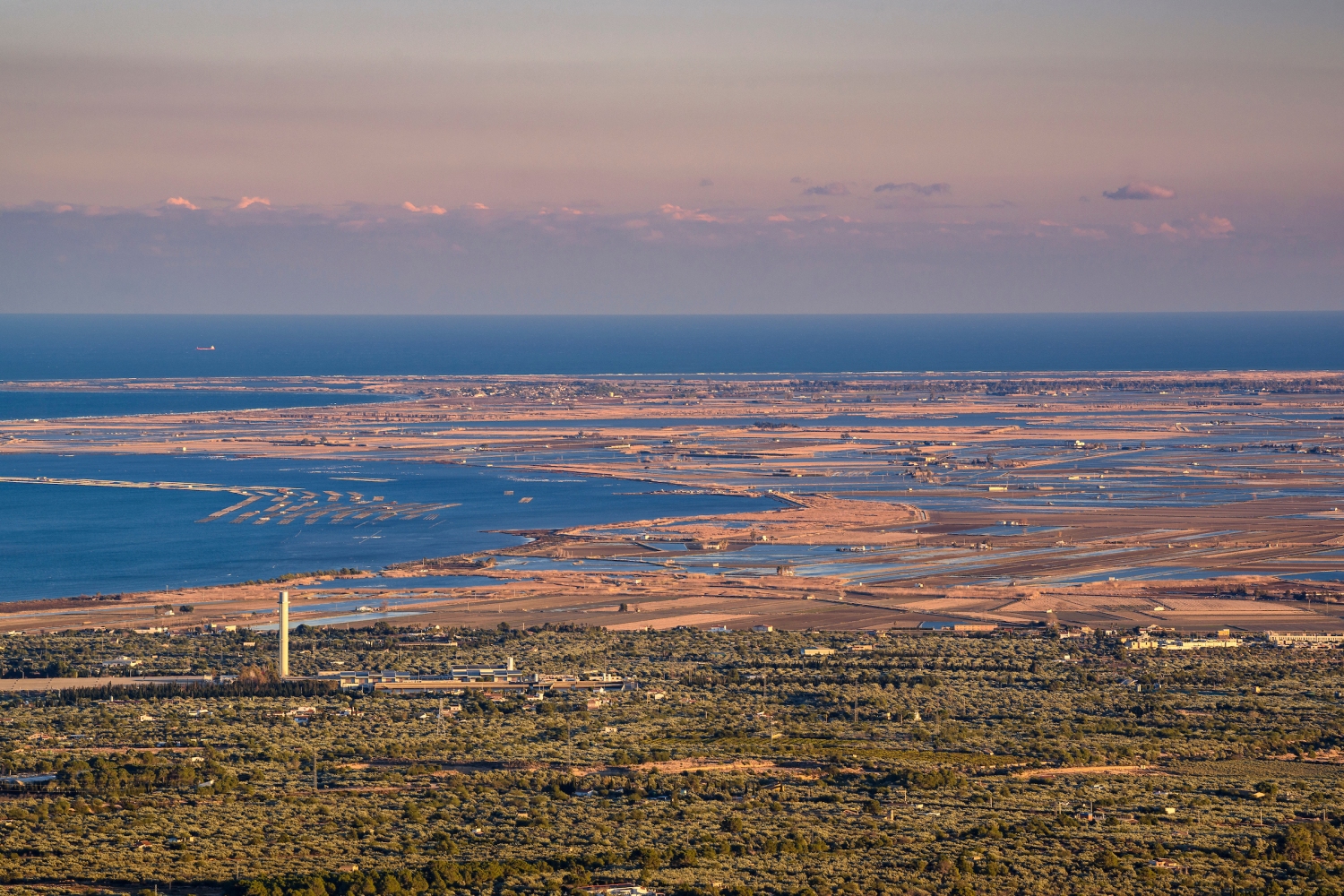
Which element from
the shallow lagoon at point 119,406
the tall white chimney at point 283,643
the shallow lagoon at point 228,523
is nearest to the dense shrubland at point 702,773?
the tall white chimney at point 283,643

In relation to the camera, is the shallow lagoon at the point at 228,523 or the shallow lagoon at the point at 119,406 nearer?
the shallow lagoon at the point at 228,523

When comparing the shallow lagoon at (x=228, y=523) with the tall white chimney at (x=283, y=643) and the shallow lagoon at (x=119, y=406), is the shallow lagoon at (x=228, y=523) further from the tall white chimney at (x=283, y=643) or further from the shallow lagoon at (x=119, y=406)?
the shallow lagoon at (x=119, y=406)

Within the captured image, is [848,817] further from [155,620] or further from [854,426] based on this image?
[854,426]

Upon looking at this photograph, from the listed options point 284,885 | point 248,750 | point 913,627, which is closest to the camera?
point 284,885

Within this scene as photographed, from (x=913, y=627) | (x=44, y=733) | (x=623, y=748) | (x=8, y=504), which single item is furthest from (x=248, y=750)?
(x=8, y=504)

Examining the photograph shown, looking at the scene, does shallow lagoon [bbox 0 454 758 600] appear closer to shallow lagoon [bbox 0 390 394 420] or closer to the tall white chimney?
the tall white chimney

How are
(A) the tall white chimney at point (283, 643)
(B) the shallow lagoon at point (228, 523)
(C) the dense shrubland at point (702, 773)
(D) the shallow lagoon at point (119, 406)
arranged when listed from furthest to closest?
(D) the shallow lagoon at point (119, 406)
(B) the shallow lagoon at point (228, 523)
(A) the tall white chimney at point (283, 643)
(C) the dense shrubland at point (702, 773)

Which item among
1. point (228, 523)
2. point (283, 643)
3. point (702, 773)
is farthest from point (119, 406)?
point (702, 773)

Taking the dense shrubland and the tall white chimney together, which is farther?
the tall white chimney

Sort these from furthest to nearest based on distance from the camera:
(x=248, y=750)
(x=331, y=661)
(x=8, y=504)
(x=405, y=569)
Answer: (x=8, y=504), (x=405, y=569), (x=331, y=661), (x=248, y=750)

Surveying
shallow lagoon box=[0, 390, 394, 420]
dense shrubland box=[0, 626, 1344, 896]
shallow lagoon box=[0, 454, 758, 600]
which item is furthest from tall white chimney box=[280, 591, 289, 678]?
shallow lagoon box=[0, 390, 394, 420]

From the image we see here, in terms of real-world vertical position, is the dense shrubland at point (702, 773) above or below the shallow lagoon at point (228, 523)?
below
